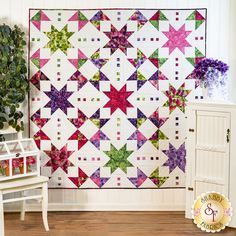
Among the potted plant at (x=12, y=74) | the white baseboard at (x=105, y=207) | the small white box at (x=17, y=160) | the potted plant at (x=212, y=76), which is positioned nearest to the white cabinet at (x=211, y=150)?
the potted plant at (x=212, y=76)

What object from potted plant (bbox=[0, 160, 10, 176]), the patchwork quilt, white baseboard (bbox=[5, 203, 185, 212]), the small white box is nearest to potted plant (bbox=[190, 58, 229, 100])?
the patchwork quilt

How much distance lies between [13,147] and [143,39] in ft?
4.88

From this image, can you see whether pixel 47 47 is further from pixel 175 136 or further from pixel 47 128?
pixel 175 136

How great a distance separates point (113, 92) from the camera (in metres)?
4.56

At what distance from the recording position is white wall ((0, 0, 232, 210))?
4488mm

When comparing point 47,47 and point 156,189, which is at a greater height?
point 47,47

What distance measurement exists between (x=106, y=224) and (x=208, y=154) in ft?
3.35

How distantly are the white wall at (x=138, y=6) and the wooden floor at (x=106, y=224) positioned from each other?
9 cm

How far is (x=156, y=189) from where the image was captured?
4645 mm

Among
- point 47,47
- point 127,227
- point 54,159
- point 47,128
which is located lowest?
point 127,227

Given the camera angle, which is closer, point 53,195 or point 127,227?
point 127,227

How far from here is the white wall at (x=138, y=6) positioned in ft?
14.7

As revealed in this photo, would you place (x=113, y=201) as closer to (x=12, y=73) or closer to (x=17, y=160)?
(x=17, y=160)

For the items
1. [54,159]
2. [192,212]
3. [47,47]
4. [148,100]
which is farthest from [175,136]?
[47,47]
